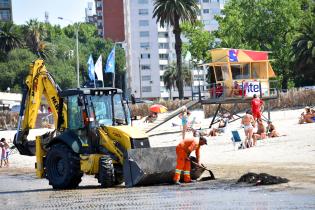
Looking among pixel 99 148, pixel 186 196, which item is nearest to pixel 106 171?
pixel 99 148

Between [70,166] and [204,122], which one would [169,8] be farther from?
[70,166]

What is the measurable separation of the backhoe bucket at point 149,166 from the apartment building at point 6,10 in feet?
393

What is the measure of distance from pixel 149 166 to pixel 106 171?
1073mm

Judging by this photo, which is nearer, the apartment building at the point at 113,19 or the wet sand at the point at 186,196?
the wet sand at the point at 186,196

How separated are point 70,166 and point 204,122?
33060 millimetres

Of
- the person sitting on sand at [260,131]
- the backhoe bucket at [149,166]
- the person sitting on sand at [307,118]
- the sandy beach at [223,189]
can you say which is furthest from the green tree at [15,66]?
the backhoe bucket at [149,166]

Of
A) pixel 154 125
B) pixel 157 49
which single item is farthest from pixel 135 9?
pixel 154 125

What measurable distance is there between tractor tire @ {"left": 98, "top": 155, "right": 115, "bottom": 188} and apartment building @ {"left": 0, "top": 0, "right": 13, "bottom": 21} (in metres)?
120

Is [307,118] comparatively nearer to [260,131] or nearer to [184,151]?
[260,131]

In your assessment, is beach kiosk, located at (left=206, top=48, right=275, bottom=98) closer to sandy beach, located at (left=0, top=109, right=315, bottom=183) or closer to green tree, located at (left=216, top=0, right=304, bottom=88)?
sandy beach, located at (left=0, top=109, right=315, bottom=183)

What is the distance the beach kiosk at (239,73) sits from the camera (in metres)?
43.4

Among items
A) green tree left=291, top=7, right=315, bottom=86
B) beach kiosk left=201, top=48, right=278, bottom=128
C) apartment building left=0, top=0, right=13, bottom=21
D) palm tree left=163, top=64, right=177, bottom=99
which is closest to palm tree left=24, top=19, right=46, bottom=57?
apartment building left=0, top=0, right=13, bottom=21

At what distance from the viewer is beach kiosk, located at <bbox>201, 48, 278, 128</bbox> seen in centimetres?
4328

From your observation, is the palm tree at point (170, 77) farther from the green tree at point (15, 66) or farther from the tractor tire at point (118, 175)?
the tractor tire at point (118, 175)
